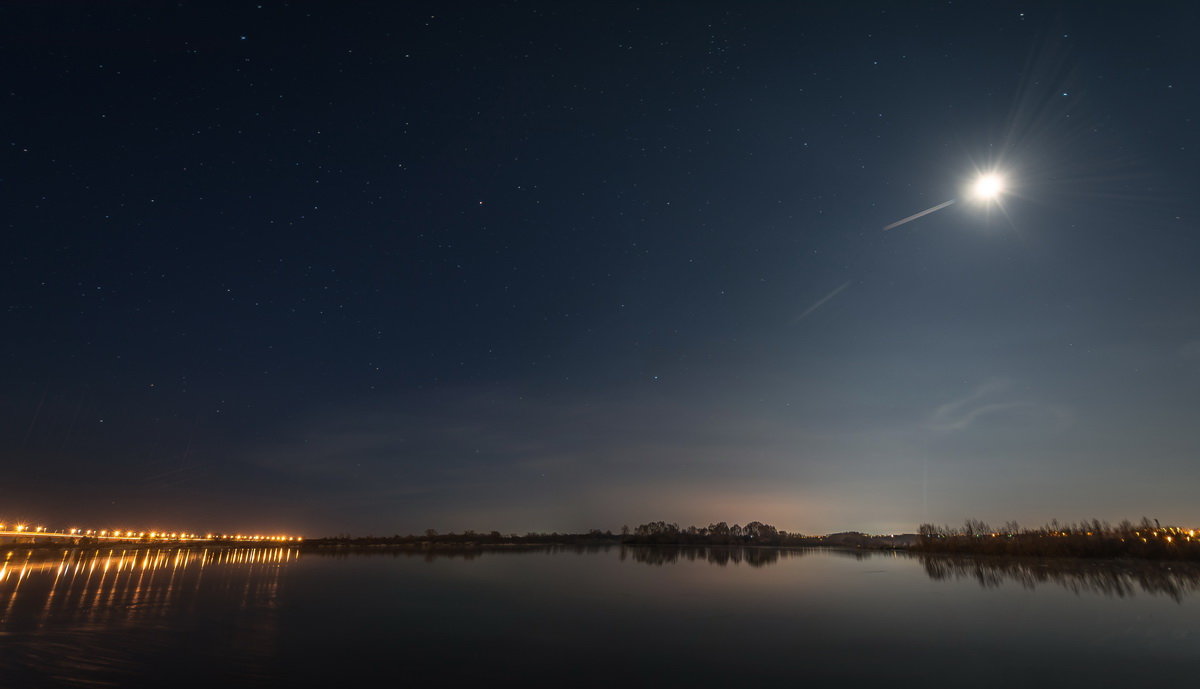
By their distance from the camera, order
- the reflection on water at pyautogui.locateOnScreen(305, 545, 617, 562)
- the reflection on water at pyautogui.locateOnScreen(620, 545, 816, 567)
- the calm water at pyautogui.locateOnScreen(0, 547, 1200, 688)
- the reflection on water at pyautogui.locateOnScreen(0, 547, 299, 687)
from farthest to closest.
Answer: the reflection on water at pyautogui.locateOnScreen(305, 545, 617, 562) → the reflection on water at pyautogui.locateOnScreen(620, 545, 816, 567) → the calm water at pyautogui.locateOnScreen(0, 547, 1200, 688) → the reflection on water at pyautogui.locateOnScreen(0, 547, 299, 687)

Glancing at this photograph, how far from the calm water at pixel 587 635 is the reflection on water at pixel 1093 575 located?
1.04ft

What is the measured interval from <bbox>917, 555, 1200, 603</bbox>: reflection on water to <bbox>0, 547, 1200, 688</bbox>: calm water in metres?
0.32

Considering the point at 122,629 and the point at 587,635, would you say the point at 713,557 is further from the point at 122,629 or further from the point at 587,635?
the point at 122,629

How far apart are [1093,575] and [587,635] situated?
31.1 m

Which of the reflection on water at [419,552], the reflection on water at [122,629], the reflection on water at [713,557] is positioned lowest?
the reflection on water at [122,629]

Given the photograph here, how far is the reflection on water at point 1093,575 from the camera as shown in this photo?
23.6 m

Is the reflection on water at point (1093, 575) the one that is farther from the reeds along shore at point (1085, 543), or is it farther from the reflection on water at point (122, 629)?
the reflection on water at point (122, 629)

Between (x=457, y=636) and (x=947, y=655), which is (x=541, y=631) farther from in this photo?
(x=947, y=655)

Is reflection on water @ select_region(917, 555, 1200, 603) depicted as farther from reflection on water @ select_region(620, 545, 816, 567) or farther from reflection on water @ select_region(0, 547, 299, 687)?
reflection on water @ select_region(0, 547, 299, 687)

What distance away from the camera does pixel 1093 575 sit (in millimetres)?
29578

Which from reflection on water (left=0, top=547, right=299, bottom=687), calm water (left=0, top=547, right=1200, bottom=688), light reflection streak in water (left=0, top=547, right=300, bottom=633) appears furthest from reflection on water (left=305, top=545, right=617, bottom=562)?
calm water (left=0, top=547, right=1200, bottom=688)

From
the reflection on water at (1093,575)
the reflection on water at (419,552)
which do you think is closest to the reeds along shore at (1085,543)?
the reflection on water at (1093,575)

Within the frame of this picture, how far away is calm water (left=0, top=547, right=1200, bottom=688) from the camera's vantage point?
1027cm

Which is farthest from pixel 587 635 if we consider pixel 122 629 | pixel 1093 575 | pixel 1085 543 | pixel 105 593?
pixel 1085 543
